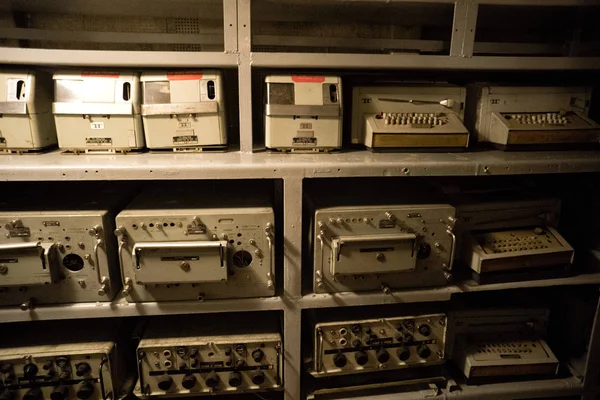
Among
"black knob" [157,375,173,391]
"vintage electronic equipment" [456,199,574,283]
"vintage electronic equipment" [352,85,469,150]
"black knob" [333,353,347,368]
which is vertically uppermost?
"vintage electronic equipment" [352,85,469,150]

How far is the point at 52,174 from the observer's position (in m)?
1.22

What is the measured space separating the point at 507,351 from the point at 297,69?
1471 mm

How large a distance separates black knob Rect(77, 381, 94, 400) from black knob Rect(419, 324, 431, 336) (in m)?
1.23

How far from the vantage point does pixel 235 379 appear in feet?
4.83

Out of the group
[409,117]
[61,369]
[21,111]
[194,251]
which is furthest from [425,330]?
[21,111]

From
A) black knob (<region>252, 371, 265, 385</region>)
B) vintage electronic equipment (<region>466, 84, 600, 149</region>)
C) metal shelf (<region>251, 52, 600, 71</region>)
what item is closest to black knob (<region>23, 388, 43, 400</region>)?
black knob (<region>252, 371, 265, 385</region>)

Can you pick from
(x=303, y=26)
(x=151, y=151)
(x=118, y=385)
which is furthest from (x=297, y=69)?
(x=118, y=385)

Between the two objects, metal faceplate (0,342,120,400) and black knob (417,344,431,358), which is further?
black knob (417,344,431,358)

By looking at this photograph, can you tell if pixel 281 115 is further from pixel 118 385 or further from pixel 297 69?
pixel 118 385

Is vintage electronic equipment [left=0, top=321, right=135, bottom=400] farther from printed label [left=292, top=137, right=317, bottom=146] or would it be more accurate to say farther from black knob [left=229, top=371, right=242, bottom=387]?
printed label [left=292, top=137, right=317, bottom=146]

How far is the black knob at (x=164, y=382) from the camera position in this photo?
1.44 meters

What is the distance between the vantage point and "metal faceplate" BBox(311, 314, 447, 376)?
4.97ft

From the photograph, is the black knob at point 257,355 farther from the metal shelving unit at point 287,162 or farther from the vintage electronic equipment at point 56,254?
the vintage electronic equipment at point 56,254

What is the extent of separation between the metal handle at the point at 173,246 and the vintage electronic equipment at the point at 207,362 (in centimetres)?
35
